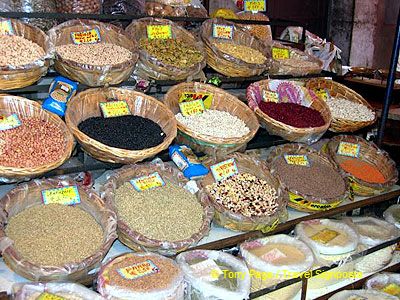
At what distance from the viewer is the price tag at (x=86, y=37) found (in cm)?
247

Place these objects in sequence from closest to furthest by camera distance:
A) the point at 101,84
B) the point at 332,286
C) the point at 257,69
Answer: the point at 101,84 → the point at 332,286 → the point at 257,69

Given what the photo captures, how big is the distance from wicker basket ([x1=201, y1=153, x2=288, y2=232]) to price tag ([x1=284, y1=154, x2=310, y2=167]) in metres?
0.23

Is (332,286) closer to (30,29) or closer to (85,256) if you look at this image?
(85,256)

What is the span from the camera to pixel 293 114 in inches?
106

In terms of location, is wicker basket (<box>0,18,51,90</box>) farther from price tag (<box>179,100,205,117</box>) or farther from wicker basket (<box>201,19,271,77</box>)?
wicker basket (<box>201,19,271,77</box>)

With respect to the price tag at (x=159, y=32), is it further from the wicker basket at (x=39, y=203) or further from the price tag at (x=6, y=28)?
the wicker basket at (x=39, y=203)

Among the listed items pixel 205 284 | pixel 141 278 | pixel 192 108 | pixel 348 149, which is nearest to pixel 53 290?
pixel 141 278

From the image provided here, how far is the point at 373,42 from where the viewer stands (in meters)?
6.77

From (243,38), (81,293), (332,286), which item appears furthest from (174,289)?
(243,38)

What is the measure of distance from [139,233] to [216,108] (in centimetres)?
100

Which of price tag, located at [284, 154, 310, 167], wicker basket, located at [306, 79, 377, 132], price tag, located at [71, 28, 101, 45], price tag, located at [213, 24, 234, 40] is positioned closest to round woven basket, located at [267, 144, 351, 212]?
price tag, located at [284, 154, 310, 167]

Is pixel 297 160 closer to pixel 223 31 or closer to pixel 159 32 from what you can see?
→ pixel 223 31

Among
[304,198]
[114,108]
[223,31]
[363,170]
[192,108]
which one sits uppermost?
[223,31]

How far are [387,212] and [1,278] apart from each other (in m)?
2.18
